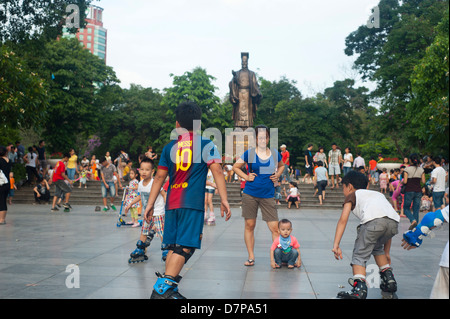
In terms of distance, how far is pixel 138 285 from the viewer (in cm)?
520

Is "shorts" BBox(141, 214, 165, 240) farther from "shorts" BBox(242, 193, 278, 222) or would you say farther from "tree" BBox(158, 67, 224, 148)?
"tree" BBox(158, 67, 224, 148)

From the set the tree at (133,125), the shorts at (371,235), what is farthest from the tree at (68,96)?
the shorts at (371,235)

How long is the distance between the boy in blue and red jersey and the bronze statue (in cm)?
1832

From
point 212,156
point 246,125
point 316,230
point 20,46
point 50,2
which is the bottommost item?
point 316,230

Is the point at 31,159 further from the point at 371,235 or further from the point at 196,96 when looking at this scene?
the point at 196,96

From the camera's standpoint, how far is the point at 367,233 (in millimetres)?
4688

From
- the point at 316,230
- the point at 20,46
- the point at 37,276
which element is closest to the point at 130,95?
the point at 20,46

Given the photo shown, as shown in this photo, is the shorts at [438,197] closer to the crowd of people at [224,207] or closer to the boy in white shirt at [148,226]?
Answer: the crowd of people at [224,207]

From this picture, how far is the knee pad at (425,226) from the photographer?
3.44 m

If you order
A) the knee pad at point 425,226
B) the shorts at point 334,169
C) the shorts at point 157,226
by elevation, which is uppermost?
the shorts at point 334,169

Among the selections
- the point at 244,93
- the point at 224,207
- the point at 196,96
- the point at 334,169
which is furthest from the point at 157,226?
the point at 196,96

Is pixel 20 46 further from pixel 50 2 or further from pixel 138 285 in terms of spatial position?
pixel 138 285

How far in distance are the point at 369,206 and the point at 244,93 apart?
18.4m
